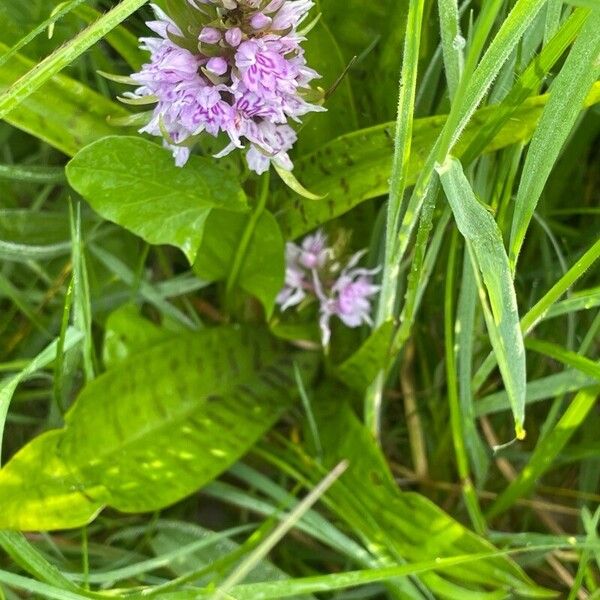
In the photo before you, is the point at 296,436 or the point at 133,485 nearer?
the point at 133,485

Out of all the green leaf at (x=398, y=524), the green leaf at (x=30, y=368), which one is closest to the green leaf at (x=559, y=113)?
the green leaf at (x=398, y=524)

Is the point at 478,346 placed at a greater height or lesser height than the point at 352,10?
lesser

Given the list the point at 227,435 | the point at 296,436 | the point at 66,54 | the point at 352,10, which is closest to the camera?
the point at 66,54

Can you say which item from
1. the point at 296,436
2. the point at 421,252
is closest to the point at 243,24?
the point at 421,252

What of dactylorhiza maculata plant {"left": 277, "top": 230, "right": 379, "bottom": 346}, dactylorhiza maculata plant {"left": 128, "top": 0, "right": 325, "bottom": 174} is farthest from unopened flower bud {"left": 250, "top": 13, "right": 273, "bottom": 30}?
dactylorhiza maculata plant {"left": 277, "top": 230, "right": 379, "bottom": 346}

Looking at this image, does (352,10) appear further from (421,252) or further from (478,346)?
(478,346)

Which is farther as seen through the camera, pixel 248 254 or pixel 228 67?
pixel 248 254

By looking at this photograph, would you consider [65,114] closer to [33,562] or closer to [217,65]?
[217,65]

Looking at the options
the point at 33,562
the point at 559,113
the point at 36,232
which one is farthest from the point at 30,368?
the point at 559,113
